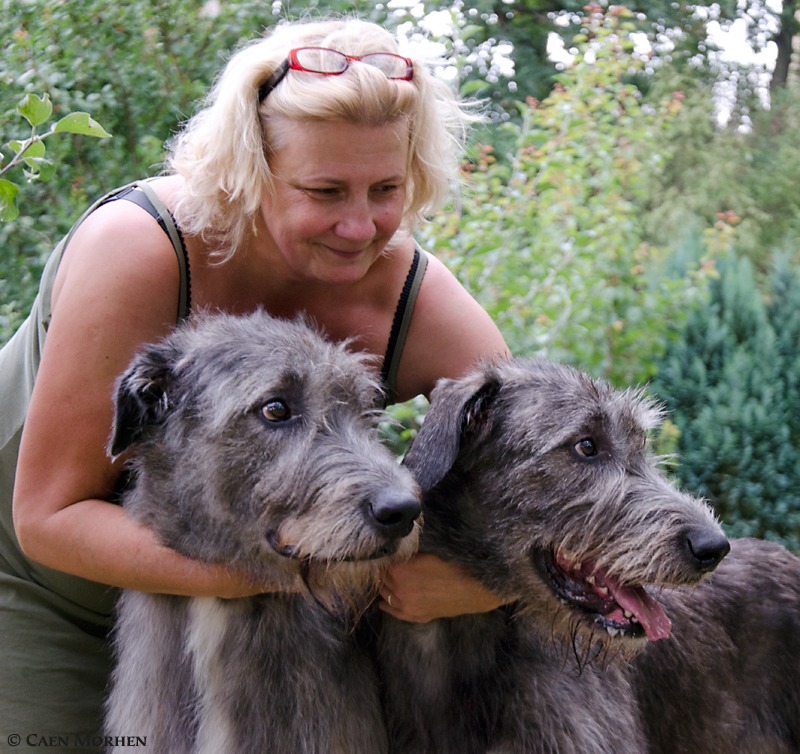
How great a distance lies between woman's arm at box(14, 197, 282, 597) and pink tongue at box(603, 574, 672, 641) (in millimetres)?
1171

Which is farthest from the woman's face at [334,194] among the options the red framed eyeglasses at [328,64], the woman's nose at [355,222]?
the red framed eyeglasses at [328,64]

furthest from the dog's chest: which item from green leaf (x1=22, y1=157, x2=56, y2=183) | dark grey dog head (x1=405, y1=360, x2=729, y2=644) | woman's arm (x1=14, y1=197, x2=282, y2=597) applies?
green leaf (x1=22, y1=157, x2=56, y2=183)

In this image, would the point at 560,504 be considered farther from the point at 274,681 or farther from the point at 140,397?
the point at 140,397

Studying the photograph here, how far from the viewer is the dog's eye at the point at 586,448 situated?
286cm

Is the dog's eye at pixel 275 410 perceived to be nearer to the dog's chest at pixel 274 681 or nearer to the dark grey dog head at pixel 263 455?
the dark grey dog head at pixel 263 455

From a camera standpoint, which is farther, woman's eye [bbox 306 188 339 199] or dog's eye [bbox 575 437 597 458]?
woman's eye [bbox 306 188 339 199]

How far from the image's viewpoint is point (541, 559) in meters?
2.85

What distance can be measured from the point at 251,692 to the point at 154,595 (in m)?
0.49

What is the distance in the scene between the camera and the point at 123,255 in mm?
2891

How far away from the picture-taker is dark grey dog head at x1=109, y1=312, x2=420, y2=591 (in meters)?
2.41

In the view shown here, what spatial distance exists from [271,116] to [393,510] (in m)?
1.57

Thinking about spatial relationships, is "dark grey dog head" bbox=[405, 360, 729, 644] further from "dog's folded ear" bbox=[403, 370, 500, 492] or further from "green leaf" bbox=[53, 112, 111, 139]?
"green leaf" bbox=[53, 112, 111, 139]

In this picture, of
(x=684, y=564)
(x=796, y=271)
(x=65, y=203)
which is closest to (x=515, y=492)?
(x=684, y=564)

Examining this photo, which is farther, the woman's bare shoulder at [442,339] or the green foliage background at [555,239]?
the green foliage background at [555,239]
